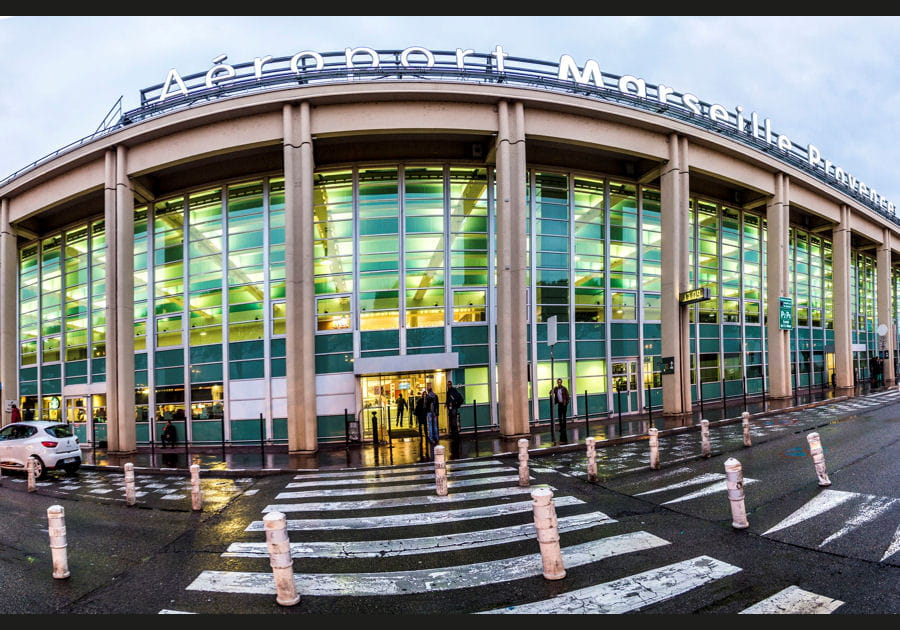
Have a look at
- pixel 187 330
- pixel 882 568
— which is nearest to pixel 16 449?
pixel 187 330

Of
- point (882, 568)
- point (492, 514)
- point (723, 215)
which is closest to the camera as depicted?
point (882, 568)

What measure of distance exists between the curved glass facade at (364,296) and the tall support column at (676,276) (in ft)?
4.96

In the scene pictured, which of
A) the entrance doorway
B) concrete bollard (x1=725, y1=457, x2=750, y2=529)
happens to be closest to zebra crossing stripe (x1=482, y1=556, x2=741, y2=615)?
concrete bollard (x1=725, y1=457, x2=750, y2=529)

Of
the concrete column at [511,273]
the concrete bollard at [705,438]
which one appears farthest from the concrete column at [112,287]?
the concrete bollard at [705,438]

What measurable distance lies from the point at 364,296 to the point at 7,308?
20.3 m

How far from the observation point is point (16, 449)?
1412cm

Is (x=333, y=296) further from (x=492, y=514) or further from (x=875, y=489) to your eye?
(x=875, y=489)

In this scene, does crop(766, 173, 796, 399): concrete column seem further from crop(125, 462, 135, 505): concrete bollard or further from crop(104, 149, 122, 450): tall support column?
crop(104, 149, 122, 450): tall support column

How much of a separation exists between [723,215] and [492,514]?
1019 inches

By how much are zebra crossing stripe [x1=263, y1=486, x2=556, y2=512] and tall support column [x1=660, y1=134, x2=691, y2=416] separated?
46.0 feet

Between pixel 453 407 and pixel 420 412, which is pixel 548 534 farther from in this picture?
pixel 453 407

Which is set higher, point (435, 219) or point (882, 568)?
point (435, 219)

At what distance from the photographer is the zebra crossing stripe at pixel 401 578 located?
5469 millimetres

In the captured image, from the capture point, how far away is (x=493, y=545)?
666 centimetres
